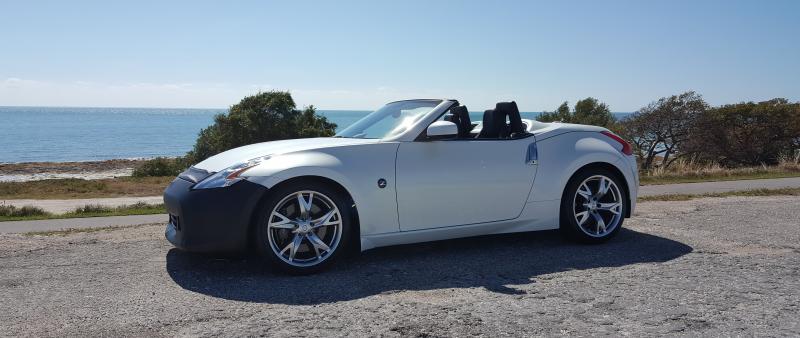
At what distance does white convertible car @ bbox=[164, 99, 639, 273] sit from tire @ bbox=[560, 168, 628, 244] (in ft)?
0.03

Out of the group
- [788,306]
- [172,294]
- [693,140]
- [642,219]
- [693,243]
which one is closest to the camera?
[788,306]

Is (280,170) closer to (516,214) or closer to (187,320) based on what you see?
(187,320)

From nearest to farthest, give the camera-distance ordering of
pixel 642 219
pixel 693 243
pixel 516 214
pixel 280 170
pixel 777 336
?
pixel 777 336
pixel 280 170
pixel 516 214
pixel 693 243
pixel 642 219

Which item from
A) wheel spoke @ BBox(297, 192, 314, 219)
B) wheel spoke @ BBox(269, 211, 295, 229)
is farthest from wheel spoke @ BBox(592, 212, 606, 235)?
wheel spoke @ BBox(269, 211, 295, 229)

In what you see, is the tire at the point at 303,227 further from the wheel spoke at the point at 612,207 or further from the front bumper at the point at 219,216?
the wheel spoke at the point at 612,207

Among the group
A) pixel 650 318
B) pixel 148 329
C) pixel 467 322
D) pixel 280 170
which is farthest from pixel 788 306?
pixel 148 329

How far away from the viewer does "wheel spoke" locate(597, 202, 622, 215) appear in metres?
6.24

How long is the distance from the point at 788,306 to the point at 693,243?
222 centimetres

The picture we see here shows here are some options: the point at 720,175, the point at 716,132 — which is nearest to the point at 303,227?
the point at 720,175

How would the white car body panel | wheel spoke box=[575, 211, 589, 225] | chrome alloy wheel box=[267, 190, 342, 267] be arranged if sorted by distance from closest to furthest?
chrome alloy wheel box=[267, 190, 342, 267] < the white car body panel < wheel spoke box=[575, 211, 589, 225]

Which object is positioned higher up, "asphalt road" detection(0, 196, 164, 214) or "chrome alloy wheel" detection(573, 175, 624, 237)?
"chrome alloy wheel" detection(573, 175, 624, 237)

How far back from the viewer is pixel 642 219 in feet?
26.2

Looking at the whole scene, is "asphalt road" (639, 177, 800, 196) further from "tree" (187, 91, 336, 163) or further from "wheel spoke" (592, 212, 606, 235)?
"tree" (187, 91, 336, 163)

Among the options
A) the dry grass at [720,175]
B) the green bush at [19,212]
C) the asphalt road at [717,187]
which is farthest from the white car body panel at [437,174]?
the dry grass at [720,175]
